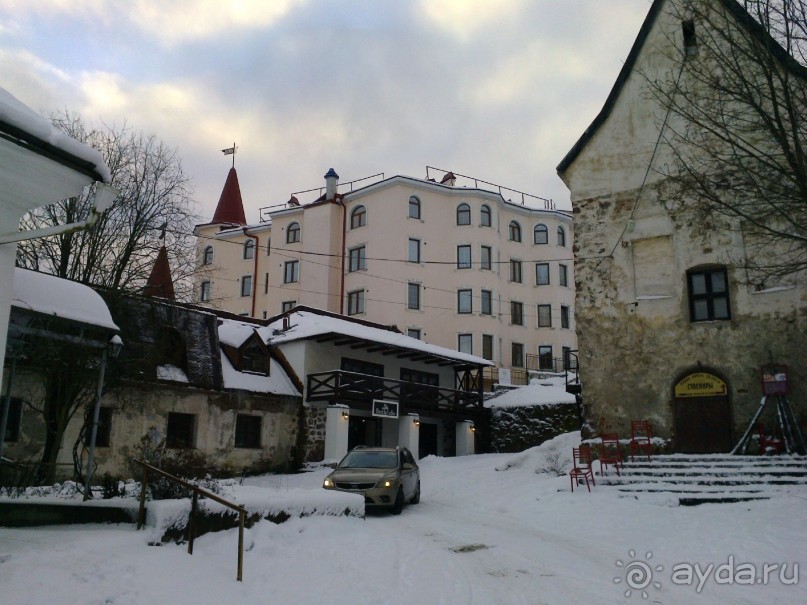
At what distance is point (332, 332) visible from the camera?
26.8 metres

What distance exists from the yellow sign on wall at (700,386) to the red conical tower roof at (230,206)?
40007 millimetres

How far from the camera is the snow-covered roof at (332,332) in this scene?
2759 centimetres

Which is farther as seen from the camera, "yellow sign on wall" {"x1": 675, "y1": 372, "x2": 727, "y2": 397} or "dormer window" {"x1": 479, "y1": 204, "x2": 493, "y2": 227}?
"dormer window" {"x1": 479, "y1": 204, "x2": 493, "y2": 227}

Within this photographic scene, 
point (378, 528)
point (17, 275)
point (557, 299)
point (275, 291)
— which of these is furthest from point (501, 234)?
point (17, 275)

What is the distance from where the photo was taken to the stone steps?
1457 centimetres

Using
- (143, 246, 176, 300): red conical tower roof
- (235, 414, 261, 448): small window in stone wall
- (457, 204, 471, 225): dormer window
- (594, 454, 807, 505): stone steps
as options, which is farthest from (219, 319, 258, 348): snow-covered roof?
(457, 204, 471, 225): dormer window

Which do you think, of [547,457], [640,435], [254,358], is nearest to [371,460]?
[547,457]

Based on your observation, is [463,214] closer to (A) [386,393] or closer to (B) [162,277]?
(A) [386,393]

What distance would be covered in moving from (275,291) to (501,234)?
15996 mm

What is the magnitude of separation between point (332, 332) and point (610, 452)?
11.8m

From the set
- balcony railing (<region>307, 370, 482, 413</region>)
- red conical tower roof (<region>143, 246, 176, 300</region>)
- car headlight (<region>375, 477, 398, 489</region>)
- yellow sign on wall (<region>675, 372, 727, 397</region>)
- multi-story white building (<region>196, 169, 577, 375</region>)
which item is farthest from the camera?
multi-story white building (<region>196, 169, 577, 375</region>)

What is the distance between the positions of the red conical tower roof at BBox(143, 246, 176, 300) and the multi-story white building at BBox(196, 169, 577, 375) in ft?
64.8

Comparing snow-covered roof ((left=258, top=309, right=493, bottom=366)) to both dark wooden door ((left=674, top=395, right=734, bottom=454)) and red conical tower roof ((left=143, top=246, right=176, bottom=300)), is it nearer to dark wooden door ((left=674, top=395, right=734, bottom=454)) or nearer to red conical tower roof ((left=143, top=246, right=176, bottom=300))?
red conical tower roof ((left=143, top=246, right=176, bottom=300))

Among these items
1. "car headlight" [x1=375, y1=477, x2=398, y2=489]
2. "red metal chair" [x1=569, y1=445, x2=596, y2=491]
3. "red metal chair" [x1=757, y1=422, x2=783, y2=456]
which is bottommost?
"car headlight" [x1=375, y1=477, x2=398, y2=489]
